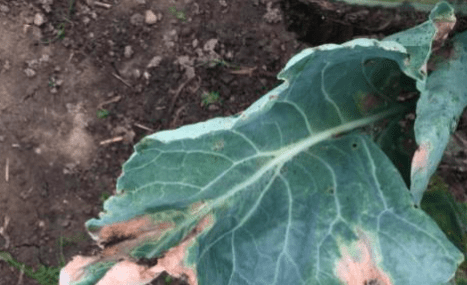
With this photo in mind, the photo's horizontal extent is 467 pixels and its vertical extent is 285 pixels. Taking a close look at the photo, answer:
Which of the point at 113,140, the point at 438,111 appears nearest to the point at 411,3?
the point at 438,111

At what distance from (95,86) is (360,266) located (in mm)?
1326

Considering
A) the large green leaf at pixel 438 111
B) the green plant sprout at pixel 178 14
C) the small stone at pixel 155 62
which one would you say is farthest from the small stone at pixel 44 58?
the large green leaf at pixel 438 111

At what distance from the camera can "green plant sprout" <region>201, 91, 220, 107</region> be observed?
94.2 inches

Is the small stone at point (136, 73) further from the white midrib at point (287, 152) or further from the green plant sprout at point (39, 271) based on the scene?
the white midrib at point (287, 152)

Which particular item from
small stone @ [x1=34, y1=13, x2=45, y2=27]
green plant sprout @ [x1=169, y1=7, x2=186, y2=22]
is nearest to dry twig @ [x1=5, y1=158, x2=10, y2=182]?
small stone @ [x1=34, y1=13, x2=45, y2=27]

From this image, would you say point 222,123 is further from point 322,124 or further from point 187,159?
point 322,124

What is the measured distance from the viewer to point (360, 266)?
4.66 ft

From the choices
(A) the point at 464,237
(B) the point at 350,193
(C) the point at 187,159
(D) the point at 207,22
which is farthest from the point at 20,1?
(A) the point at 464,237

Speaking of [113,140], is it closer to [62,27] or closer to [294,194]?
[62,27]

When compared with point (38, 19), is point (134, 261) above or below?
above

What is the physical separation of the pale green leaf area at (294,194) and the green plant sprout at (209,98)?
87cm

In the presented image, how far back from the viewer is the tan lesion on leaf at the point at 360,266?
1414 mm

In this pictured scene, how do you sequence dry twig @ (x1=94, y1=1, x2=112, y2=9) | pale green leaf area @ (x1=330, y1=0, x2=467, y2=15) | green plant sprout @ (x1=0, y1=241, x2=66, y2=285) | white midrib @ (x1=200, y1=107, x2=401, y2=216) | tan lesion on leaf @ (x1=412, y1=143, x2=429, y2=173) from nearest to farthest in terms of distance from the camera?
tan lesion on leaf @ (x1=412, y1=143, x2=429, y2=173) → white midrib @ (x1=200, y1=107, x2=401, y2=216) → pale green leaf area @ (x1=330, y1=0, x2=467, y2=15) → green plant sprout @ (x1=0, y1=241, x2=66, y2=285) → dry twig @ (x1=94, y1=1, x2=112, y2=9)

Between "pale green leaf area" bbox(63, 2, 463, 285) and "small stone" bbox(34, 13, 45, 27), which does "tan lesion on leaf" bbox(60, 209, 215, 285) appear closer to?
"pale green leaf area" bbox(63, 2, 463, 285)
